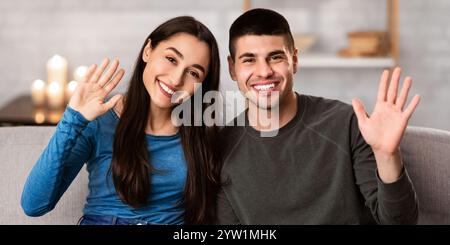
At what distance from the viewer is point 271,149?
60.3 inches

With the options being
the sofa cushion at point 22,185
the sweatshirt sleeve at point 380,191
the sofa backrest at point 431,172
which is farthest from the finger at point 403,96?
the sofa cushion at point 22,185

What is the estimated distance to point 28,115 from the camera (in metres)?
2.83

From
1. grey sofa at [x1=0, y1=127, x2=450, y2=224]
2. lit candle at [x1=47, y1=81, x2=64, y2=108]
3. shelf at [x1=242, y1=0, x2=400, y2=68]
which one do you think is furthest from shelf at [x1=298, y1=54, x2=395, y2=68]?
grey sofa at [x1=0, y1=127, x2=450, y2=224]

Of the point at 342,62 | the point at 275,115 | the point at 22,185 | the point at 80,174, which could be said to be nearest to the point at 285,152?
the point at 275,115

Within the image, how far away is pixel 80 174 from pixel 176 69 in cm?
38

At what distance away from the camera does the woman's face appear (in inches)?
61.0

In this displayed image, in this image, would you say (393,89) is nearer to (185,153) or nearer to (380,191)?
(380,191)

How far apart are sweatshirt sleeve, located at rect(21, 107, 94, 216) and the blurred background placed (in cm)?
179

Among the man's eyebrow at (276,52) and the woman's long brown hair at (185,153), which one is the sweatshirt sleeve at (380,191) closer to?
the man's eyebrow at (276,52)

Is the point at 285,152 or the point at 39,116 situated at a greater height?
the point at 285,152

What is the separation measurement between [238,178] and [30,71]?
210 cm

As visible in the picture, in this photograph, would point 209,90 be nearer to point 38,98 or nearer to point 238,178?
point 238,178

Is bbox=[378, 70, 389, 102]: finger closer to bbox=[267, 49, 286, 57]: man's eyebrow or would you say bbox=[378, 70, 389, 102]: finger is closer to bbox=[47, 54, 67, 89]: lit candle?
bbox=[267, 49, 286, 57]: man's eyebrow

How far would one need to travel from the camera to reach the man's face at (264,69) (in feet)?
5.01
